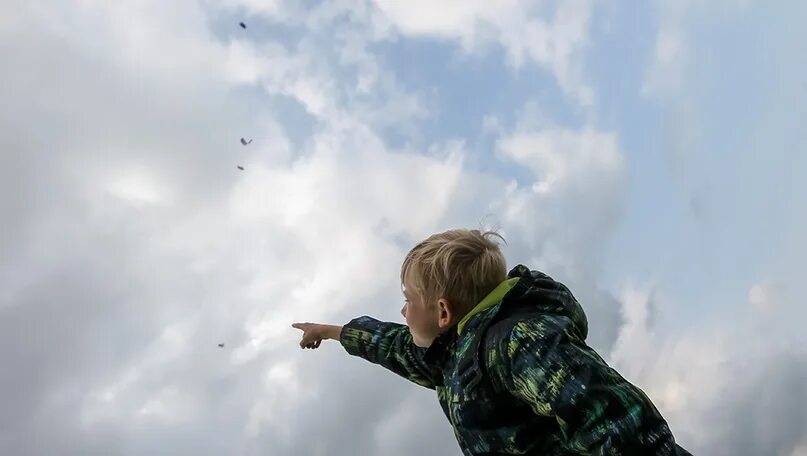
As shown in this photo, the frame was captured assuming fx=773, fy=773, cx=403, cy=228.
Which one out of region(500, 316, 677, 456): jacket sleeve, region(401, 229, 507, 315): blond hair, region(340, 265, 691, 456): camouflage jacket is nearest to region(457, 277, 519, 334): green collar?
region(340, 265, 691, 456): camouflage jacket

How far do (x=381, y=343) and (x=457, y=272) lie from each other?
2.43 m

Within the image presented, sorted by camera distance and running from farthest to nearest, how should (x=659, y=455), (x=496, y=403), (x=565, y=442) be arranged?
(x=496, y=403)
(x=565, y=442)
(x=659, y=455)

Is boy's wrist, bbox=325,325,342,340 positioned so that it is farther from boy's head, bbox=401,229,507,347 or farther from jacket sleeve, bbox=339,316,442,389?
boy's head, bbox=401,229,507,347

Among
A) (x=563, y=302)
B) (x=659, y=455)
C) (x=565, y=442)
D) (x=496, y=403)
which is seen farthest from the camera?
(x=563, y=302)

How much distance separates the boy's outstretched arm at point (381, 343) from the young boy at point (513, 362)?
0.96 meters

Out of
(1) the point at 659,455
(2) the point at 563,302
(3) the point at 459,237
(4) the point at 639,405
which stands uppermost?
(3) the point at 459,237

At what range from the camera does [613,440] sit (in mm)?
4121

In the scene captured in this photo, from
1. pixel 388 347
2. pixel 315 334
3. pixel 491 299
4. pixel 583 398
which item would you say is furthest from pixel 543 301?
pixel 315 334

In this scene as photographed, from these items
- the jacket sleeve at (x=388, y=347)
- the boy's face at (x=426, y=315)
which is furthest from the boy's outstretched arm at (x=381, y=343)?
the boy's face at (x=426, y=315)

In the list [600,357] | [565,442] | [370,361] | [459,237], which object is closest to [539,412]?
[565,442]

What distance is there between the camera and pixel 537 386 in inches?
170

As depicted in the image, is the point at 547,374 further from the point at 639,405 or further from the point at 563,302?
the point at 563,302

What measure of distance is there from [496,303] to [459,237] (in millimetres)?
624

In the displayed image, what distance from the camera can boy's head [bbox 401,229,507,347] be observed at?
16.9 feet
